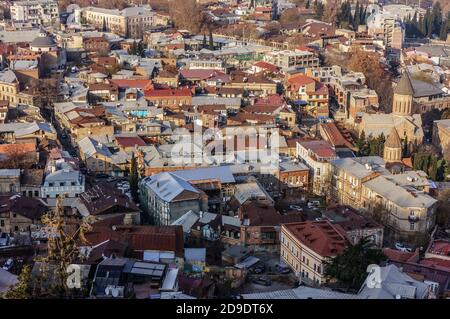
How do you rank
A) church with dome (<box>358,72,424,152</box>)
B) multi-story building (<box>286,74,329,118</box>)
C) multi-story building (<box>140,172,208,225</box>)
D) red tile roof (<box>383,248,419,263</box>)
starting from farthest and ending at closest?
1. multi-story building (<box>286,74,329,118</box>)
2. church with dome (<box>358,72,424,152</box>)
3. multi-story building (<box>140,172,208,225</box>)
4. red tile roof (<box>383,248,419,263</box>)

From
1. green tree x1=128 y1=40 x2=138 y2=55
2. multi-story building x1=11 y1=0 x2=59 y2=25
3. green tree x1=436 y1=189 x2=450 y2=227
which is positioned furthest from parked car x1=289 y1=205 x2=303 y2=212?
multi-story building x1=11 y1=0 x2=59 y2=25

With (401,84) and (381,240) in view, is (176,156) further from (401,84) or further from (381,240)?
(401,84)

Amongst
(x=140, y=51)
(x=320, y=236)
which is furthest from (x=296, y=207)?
(x=140, y=51)

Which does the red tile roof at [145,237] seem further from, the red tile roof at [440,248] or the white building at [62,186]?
the red tile roof at [440,248]

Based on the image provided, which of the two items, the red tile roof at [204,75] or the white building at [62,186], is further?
the red tile roof at [204,75]

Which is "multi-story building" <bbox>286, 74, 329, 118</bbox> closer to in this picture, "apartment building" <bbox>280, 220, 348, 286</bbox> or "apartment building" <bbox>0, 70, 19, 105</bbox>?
"apartment building" <bbox>0, 70, 19, 105</bbox>

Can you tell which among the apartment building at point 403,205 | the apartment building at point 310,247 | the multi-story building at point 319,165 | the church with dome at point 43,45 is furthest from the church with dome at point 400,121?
the church with dome at point 43,45
